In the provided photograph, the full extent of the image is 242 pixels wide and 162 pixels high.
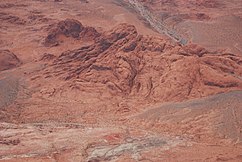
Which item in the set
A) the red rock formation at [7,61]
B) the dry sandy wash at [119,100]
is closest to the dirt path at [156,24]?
the dry sandy wash at [119,100]

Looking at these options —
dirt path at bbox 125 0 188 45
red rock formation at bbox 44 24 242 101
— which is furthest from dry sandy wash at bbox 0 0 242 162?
dirt path at bbox 125 0 188 45

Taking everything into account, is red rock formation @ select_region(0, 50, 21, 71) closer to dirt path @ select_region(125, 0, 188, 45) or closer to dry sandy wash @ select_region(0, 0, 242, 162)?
dry sandy wash @ select_region(0, 0, 242, 162)

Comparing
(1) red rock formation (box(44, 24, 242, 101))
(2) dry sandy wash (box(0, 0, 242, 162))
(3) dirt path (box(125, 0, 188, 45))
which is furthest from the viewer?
(3) dirt path (box(125, 0, 188, 45))

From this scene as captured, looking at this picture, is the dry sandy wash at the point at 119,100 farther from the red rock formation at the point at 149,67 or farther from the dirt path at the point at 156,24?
the dirt path at the point at 156,24

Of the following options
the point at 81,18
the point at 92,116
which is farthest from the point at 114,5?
the point at 92,116

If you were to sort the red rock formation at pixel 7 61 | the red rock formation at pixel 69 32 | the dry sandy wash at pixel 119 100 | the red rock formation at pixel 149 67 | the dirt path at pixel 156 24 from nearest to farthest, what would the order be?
1. the dry sandy wash at pixel 119 100
2. the red rock formation at pixel 149 67
3. the red rock formation at pixel 7 61
4. the red rock formation at pixel 69 32
5. the dirt path at pixel 156 24

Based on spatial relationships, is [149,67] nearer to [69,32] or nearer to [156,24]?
[69,32]
